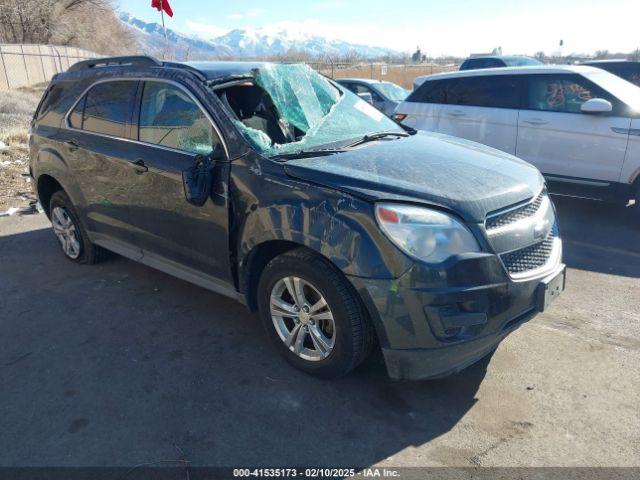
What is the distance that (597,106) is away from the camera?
5.82 m

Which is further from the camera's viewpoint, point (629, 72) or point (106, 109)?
point (629, 72)

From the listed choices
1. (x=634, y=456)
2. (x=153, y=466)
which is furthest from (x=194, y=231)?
(x=634, y=456)

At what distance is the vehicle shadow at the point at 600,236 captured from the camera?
486 cm

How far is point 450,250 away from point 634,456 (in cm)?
134

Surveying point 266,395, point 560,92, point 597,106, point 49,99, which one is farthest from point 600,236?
point 49,99

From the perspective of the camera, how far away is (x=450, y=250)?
255 centimetres

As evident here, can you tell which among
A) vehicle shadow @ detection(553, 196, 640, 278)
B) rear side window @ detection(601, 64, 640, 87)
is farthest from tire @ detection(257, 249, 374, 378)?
rear side window @ detection(601, 64, 640, 87)

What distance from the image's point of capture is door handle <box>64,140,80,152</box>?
4.40m

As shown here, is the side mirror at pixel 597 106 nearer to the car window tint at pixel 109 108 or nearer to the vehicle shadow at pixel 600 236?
the vehicle shadow at pixel 600 236

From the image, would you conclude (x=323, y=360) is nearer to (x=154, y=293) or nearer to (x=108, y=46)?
(x=154, y=293)

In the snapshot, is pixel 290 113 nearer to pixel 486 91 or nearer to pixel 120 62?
pixel 120 62

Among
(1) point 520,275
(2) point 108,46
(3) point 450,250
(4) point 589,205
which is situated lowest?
(4) point 589,205

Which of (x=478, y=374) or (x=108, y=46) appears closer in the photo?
(x=478, y=374)

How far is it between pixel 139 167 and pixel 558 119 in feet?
16.7
